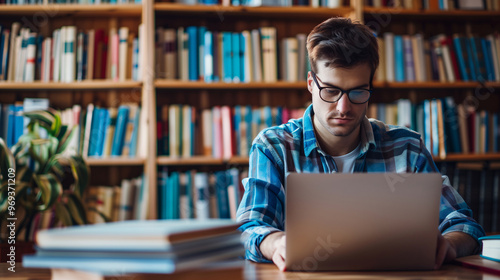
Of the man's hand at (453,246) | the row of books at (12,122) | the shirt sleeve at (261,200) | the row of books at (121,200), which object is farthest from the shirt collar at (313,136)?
the row of books at (12,122)

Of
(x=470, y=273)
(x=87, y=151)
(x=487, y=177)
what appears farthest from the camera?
(x=487, y=177)

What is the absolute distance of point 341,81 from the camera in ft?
4.58

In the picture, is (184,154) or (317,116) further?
(184,154)

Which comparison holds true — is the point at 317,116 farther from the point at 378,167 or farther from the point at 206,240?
the point at 206,240

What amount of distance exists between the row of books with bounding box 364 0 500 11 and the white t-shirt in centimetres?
140

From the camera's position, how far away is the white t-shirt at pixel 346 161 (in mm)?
1482

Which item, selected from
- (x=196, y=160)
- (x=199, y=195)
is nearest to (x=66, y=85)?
(x=196, y=160)

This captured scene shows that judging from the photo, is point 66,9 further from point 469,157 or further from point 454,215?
point 469,157

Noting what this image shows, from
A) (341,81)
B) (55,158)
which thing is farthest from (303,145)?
(55,158)

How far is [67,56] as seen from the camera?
2.40 meters

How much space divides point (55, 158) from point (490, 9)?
7.84 ft

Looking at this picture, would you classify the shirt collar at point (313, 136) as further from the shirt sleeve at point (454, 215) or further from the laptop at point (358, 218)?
the laptop at point (358, 218)

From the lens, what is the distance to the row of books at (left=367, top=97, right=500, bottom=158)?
8.48ft

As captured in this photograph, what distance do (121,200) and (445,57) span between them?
187 centimetres
